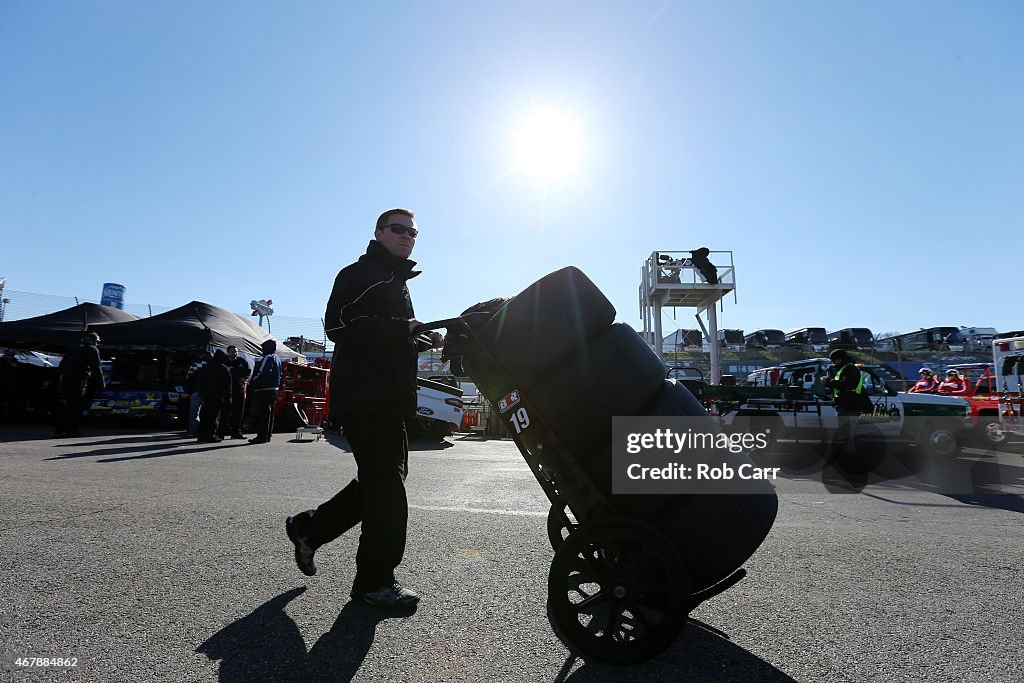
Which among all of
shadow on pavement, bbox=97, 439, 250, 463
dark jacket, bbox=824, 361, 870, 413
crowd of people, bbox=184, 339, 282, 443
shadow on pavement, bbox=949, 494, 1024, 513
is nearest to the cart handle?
shadow on pavement, bbox=949, 494, 1024, 513

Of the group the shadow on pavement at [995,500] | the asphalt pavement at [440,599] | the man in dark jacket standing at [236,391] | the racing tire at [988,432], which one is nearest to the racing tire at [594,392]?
the asphalt pavement at [440,599]

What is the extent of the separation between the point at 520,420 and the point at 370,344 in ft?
2.71

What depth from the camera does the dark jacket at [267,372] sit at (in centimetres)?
1020

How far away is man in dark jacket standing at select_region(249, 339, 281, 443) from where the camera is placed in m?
10.2

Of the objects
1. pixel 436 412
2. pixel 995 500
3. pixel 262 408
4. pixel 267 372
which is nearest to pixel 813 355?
pixel 436 412

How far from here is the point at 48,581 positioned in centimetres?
269

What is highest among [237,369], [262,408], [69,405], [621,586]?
[237,369]

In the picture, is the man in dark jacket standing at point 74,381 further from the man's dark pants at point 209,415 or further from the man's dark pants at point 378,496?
the man's dark pants at point 378,496

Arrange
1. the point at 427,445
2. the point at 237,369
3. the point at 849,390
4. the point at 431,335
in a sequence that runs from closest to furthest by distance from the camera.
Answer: the point at 431,335, the point at 849,390, the point at 427,445, the point at 237,369

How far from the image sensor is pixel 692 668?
2039mm

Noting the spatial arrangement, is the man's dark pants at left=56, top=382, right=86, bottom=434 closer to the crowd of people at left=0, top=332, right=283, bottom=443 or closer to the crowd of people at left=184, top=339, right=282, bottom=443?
the crowd of people at left=0, top=332, right=283, bottom=443

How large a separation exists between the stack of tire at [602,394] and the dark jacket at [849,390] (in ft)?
24.0

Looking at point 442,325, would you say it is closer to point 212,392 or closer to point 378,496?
point 378,496

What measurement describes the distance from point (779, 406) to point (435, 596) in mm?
8593
